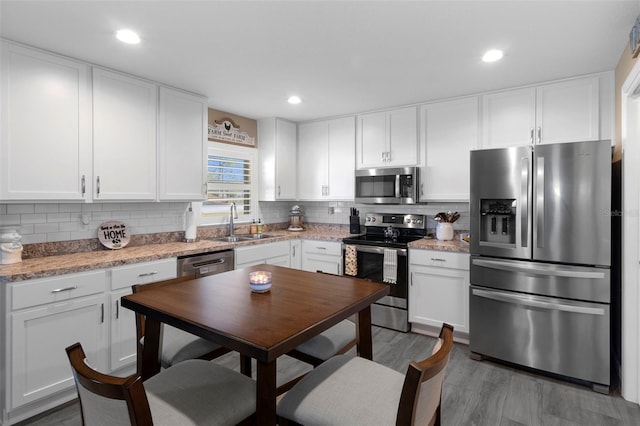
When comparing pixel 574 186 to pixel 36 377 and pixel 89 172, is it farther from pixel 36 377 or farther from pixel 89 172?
pixel 36 377

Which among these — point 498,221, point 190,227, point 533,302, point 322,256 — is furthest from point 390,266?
point 190,227

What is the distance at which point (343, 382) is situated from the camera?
141 centimetres

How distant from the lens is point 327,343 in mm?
1840

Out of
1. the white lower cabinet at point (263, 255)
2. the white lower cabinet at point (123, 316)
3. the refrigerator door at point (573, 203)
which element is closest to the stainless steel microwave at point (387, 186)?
the white lower cabinet at point (263, 255)

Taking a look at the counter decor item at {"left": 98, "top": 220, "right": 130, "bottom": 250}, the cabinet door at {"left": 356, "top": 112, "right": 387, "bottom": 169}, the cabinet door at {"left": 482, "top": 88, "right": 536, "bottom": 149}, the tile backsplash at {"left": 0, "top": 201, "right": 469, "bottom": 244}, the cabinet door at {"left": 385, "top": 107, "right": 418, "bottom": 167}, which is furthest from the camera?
the cabinet door at {"left": 356, "top": 112, "right": 387, "bottom": 169}

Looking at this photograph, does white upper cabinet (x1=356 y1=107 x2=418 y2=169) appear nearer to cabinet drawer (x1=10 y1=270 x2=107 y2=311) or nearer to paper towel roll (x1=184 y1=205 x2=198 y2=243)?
paper towel roll (x1=184 y1=205 x2=198 y2=243)

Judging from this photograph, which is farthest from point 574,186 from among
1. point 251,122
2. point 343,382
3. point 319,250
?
point 251,122

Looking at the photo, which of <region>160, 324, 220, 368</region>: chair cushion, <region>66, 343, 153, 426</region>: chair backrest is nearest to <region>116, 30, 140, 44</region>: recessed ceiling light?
<region>160, 324, 220, 368</region>: chair cushion

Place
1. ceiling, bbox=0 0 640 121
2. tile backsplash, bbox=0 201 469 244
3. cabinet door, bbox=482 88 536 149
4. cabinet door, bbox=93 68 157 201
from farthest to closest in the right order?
1. cabinet door, bbox=482 88 536 149
2. cabinet door, bbox=93 68 157 201
3. tile backsplash, bbox=0 201 469 244
4. ceiling, bbox=0 0 640 121

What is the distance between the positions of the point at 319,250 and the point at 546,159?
2422mm

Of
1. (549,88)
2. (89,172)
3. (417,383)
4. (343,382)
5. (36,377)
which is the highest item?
(549,88)

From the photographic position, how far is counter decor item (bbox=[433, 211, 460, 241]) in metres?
3.68

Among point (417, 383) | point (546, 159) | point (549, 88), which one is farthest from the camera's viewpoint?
point (549, 88)

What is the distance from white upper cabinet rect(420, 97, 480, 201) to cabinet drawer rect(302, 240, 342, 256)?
1092 mm
